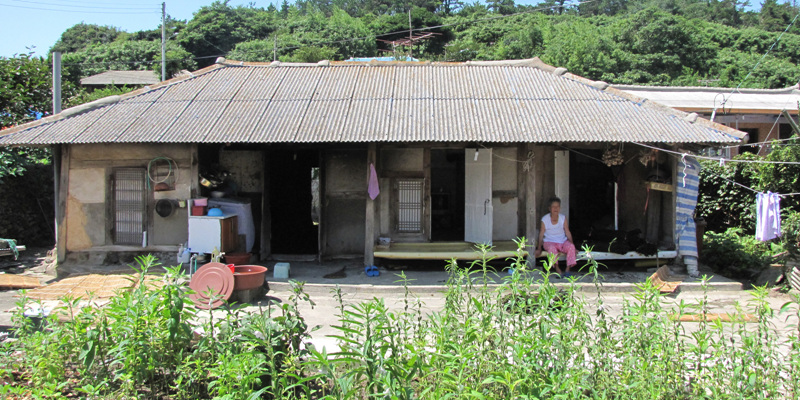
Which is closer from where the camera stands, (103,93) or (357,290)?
(357,290)

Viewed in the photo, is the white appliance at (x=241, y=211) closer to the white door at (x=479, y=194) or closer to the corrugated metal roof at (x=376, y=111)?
the corrugated metal roof at (x=376, y=111)

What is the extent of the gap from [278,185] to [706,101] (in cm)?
1358

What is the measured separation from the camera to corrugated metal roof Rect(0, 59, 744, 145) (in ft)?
30.8

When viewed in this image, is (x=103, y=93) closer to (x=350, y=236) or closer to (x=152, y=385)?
(x=350, y=236)

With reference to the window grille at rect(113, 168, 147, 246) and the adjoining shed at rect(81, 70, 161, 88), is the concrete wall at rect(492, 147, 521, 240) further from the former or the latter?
the adjoining shed at rect(81, 70, 161, 88)

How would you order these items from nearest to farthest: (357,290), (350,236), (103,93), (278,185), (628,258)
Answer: (357,290) < (628,258) < (350,236) < (278,185) < (103,93)

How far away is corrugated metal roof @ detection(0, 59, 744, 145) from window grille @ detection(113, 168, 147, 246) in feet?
3.49

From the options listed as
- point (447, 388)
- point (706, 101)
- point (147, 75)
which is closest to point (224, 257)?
point (447, 388)

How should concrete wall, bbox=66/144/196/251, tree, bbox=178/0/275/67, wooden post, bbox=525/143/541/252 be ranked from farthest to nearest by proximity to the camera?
tree, bbox=178/0/275/67, concrete wall, bbox=66/144/196/251, wooden post, bbox=525/143/541/252


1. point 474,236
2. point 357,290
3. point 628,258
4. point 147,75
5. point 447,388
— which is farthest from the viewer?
point 147,75

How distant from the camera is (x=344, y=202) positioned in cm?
1127

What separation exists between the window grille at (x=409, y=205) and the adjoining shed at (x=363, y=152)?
3cm

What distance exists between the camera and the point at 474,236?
34.8ft

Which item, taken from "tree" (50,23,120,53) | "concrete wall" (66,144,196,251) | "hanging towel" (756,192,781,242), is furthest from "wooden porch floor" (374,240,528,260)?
"tree" (50,23,120,53)
